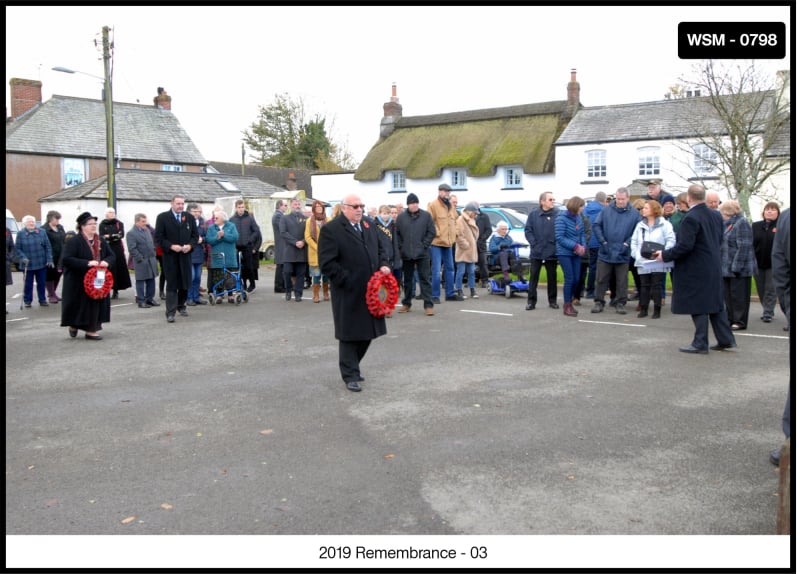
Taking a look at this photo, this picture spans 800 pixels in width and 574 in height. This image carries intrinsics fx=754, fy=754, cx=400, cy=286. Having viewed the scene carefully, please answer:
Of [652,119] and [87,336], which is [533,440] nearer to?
[87,336]

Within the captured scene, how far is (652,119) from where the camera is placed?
38844 millimetres

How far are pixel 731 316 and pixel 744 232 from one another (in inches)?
53.8

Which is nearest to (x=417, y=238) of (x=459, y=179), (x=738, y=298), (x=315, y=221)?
(x=315, y=221)

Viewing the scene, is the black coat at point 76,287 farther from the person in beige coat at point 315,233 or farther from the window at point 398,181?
the window at point 398,181

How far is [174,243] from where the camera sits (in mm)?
13719

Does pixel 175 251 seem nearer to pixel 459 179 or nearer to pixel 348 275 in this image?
pixel 348 275

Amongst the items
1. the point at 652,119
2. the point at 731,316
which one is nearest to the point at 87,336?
the point at 731,316

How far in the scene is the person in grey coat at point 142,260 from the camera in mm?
15664

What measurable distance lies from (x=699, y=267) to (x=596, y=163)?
31.6 metres

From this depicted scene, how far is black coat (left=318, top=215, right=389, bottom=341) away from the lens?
798 cm

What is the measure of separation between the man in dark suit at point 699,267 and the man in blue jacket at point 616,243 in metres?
3.41

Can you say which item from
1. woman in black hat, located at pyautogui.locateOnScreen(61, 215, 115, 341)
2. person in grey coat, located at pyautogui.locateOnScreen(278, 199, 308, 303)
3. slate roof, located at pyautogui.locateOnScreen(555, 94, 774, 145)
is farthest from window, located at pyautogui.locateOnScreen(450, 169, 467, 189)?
woman in black hat, located at pyautogui.locateOnScreen(61, 215, 115, 341)

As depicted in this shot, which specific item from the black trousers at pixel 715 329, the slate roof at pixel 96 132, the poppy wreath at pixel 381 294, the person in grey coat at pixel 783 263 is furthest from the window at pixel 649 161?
the person in grey coat at pixel 783 263

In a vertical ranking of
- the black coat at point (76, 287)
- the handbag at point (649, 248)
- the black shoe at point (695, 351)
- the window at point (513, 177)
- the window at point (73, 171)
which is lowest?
the black shoe at point (695, 351)
